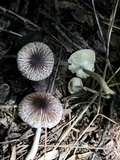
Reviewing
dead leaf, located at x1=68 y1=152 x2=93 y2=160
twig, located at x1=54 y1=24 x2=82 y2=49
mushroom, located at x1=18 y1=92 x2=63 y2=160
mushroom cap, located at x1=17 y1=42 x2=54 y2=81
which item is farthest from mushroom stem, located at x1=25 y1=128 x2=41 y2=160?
twig, located at x1=54 y1=24 x2=82 y2=49

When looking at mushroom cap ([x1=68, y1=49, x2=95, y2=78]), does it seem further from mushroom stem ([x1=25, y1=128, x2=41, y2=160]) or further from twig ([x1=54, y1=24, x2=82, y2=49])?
mushroom stem ([x1=25, y1=128, x2=41, y2=160])

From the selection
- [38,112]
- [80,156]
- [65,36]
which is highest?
[65,36]

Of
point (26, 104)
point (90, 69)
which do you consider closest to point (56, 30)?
point (90, 69)

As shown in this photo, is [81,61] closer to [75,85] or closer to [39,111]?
[75,85]

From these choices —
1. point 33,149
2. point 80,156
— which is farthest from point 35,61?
point 80,156

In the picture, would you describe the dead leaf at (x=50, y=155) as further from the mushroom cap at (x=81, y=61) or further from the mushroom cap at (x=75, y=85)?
the mushroom cap at (x=81, y=61)

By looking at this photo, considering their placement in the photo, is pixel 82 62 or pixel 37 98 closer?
pixel 37 98

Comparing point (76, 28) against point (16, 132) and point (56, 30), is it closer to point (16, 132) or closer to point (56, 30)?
point (56, 30)
